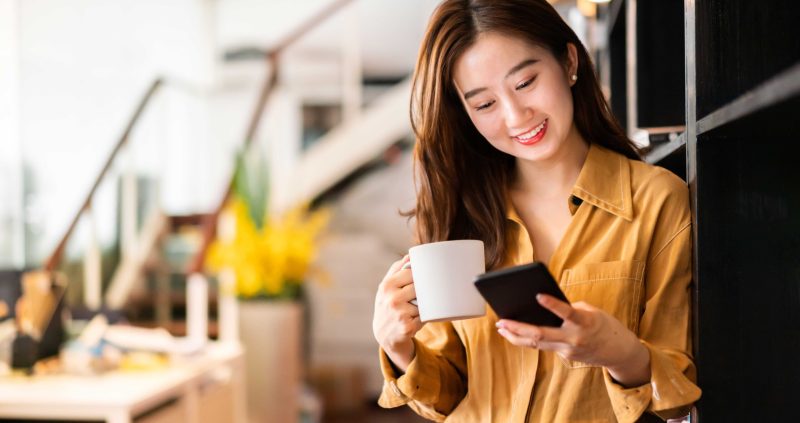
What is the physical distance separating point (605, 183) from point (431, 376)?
395 millimetres

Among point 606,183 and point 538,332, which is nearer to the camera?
point 538,332

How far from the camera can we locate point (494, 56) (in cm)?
110

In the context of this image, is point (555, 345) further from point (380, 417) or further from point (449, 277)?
point (380, 417)

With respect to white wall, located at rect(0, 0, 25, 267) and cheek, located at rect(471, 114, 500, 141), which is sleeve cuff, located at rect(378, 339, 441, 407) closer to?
cheek, located at rect(471, 114, 500, 141)

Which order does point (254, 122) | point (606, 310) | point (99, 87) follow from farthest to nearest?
point (99, 87)
point (254, 122)
point (606, 310)

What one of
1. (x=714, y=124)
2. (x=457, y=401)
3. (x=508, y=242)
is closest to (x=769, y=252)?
(x=714, y=124)

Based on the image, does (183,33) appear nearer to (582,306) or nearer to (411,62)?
(411,62)

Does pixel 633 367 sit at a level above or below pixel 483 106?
below

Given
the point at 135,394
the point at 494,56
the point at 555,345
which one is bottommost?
the point at 135,394

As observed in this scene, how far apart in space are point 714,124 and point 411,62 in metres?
6.45

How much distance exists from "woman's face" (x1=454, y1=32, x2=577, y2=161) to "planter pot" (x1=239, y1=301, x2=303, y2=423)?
2.92 meters

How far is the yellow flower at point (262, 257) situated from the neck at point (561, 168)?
9.44ft

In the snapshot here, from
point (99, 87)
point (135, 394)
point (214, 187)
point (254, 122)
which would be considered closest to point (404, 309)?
point (135, 394)

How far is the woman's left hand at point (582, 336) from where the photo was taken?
2.75 ft
